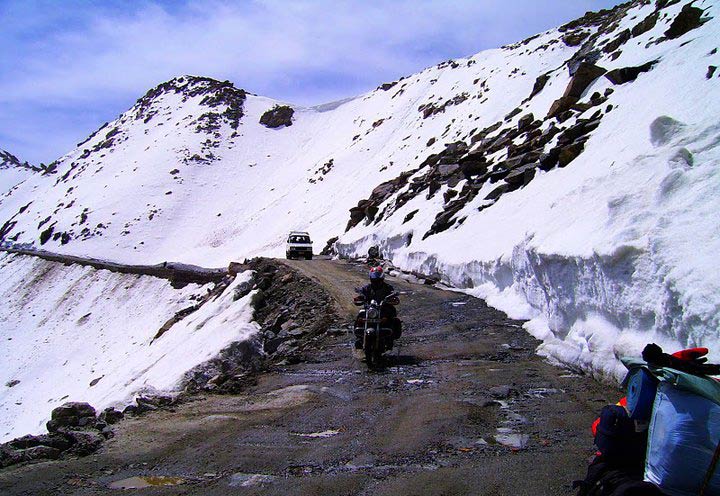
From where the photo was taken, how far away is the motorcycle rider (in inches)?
364

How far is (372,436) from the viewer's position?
5.48 metres

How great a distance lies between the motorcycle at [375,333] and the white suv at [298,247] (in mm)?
21685

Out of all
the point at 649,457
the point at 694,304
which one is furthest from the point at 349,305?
the point at 649,457

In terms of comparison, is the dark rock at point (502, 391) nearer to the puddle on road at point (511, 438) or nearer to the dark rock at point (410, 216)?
the puddle on road at point (511, 438)

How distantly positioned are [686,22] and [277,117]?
7473 cm

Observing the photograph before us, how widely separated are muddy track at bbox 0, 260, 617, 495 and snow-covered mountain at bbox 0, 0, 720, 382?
125 cm

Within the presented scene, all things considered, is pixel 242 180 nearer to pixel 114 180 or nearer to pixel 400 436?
pixel 114 180

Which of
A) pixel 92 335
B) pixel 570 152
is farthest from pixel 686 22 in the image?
pixel 92 335

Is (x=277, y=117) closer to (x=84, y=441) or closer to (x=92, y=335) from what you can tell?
(x=92, y=335)

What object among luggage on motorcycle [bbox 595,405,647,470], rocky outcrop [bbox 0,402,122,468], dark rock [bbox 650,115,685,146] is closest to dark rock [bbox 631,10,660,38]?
dark rock [bbox 650,115,685,146]

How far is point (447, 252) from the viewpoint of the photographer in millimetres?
18500

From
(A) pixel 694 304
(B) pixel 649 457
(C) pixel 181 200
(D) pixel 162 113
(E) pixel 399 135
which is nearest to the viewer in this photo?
(B) pixel 649 457

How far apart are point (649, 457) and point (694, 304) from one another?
2618 mm

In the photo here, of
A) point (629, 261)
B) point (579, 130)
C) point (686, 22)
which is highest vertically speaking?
point (686, 22)
